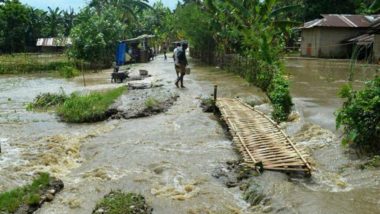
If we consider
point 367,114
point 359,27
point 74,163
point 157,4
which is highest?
point 157,4

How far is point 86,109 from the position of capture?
570 inches

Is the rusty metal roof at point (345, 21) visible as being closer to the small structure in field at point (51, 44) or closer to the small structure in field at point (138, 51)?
the small structure in field at point (138, 51)

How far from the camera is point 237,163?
9070mm

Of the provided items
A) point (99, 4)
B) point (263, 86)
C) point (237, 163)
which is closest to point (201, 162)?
point (237, 163)

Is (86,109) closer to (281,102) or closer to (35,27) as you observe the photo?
(281,102)

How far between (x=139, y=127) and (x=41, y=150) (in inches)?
116

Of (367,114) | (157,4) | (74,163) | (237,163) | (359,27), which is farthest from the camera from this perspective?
(157,4)

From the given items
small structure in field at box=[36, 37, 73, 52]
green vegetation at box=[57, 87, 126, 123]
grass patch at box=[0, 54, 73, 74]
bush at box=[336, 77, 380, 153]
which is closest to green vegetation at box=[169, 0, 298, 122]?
bush at box=[336, 77, 380, 153]

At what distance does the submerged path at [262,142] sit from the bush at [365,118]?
1.26 m

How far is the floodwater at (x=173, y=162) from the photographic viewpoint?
707 cm

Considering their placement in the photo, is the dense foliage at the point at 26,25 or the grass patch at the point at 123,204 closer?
the grass patch at the point at 123,204

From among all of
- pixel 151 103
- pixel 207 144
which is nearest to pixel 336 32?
pixel 151 103

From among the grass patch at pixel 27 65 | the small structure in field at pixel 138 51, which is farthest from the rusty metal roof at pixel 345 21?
the grass patch at pixel 27 65

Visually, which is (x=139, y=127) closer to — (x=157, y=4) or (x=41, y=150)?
(x=41, y=150)
